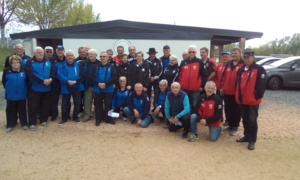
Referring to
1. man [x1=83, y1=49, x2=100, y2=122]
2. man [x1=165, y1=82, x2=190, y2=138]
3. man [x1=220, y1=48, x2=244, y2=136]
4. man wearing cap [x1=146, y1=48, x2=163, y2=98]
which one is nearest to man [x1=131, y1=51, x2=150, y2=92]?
man wearing cap [x1=146, y1=48, x2=163, y2=98]

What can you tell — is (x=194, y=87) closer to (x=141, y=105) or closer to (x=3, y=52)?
(x=141, y=105)

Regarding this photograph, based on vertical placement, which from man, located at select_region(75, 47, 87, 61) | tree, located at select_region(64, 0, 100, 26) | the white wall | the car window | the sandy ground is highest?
tree, located at select_region(64, 0, 100, 26)

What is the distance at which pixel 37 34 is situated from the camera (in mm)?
8984

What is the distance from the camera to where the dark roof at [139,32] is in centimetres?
863

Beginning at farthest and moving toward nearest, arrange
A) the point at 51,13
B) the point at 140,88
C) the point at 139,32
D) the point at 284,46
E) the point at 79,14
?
the point at 284,46, the point at 79,14, the point at 51,13, the point at 139,32, the point at 140,88

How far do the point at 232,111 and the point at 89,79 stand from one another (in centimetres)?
323

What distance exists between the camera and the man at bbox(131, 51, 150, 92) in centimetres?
581

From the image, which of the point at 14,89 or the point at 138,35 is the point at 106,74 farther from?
the point at 138,35

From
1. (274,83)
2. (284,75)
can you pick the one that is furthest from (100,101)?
(284,75)

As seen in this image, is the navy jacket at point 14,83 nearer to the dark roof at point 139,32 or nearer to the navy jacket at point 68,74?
the navy jacket at point 68,74

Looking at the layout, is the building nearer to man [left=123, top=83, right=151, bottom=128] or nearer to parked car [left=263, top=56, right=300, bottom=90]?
parked car [left=263, top=56, right=300, bottom=90]

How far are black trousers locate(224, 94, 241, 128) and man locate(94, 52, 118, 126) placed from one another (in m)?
2.49

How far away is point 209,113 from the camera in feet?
15.0

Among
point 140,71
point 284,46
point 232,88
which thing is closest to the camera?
point 232,88
